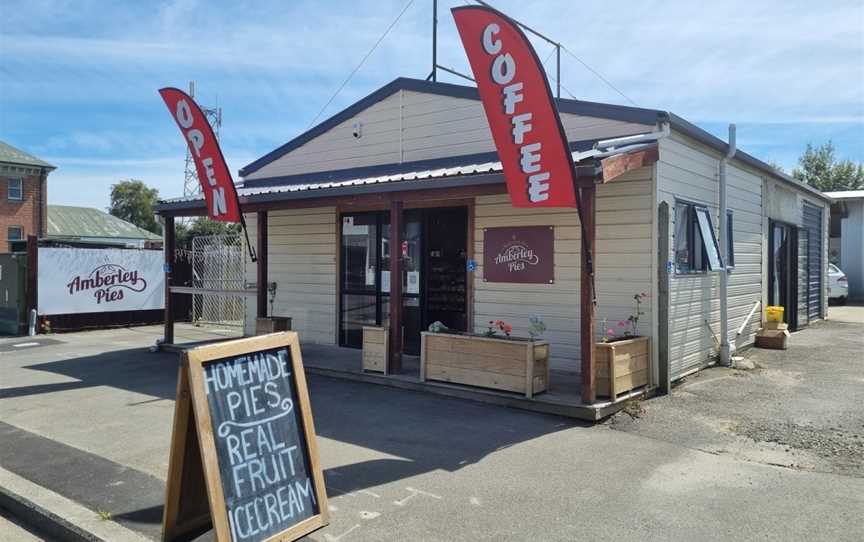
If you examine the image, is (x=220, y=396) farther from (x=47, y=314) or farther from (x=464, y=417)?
(x=47, y=314)

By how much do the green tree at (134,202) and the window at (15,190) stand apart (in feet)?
86.9

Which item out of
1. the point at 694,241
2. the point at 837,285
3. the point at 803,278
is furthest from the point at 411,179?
the point at 837,285

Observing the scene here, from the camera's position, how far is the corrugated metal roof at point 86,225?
36.5 m

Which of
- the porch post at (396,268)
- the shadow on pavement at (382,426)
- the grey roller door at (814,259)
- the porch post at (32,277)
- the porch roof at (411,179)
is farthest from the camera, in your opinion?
the grey roller door at (814,259)

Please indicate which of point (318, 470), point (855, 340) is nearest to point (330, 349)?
point (318, 470)

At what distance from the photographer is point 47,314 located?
13.3 m

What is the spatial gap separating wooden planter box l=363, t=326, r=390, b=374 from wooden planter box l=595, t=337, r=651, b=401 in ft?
8.89

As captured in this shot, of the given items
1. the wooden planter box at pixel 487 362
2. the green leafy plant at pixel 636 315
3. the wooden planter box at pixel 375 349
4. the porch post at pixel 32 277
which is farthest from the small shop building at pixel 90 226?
the green leafy plant at pixel 636 315

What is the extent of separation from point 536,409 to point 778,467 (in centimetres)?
227

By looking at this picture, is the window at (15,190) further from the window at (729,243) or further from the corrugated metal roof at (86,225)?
the window at (729,243)

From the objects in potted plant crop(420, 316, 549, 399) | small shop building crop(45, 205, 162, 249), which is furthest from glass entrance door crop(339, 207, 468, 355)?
small shop building crop(45, 205, 162, 249)

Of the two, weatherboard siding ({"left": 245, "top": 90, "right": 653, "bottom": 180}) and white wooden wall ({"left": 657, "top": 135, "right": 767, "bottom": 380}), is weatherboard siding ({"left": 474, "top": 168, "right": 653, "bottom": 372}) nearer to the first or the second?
white wooden wall ({"left": 657, "top": 135, "right": 767, "bottom": 380})

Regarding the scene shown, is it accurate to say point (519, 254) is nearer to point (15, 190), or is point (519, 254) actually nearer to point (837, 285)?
point (837, 285)

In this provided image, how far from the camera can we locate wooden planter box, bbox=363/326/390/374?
25.7 ft
